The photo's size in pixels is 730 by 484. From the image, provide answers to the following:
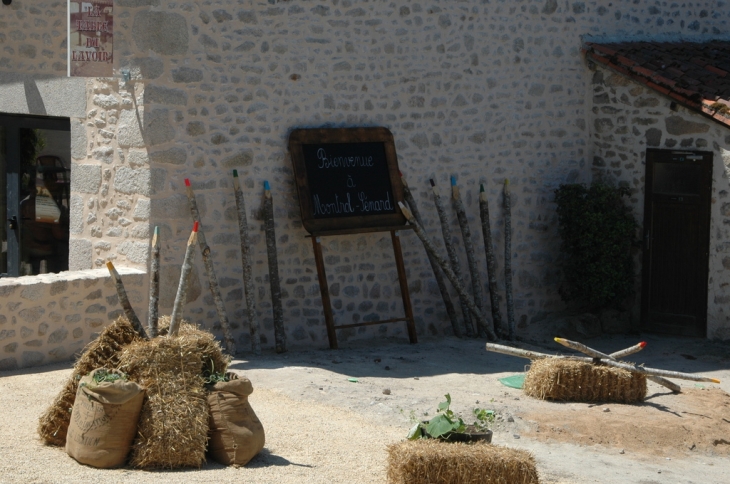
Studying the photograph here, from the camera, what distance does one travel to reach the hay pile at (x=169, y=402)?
5.48m

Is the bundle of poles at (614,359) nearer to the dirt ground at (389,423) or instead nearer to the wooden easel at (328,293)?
the dirt ground at (389,423)

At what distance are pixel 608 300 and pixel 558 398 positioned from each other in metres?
3.62

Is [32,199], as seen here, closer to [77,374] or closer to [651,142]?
[77,374]

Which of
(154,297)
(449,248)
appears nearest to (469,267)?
(449,248)

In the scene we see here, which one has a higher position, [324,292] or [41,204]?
[41,204]

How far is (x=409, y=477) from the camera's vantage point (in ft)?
17.5

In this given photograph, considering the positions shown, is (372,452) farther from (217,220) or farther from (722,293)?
→ (722,293)

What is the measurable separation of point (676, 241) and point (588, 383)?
387 cm

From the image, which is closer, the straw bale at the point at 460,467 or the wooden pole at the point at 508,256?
the straw bale at the point at 460,467

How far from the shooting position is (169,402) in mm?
5523

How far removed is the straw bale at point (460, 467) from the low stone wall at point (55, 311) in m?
3.97

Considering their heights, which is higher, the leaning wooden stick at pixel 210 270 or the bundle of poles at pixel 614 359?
the leaning wooden stick at pixel 210 270

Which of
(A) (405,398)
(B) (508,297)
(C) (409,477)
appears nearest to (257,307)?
(A) (405,398)

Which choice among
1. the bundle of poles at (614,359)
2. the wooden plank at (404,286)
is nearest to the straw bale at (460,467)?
the bundle of poles at (614,359)
